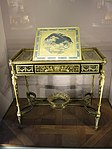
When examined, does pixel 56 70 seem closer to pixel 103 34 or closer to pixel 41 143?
pixel 41 143

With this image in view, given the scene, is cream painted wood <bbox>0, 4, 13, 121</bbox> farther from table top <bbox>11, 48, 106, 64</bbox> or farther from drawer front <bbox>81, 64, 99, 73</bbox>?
drawer front <bbox>81, 64, 99, 73</bbox>

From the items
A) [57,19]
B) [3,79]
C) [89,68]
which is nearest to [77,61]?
[89,68]

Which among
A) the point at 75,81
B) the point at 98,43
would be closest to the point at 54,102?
the point at 75,81

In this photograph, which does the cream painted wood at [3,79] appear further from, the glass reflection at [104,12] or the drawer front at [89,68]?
the glass reflection at [104,12]

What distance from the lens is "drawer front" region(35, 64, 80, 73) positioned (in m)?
1.66

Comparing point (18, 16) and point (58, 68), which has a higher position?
point (18, 16)

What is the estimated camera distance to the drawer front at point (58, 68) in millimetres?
1657

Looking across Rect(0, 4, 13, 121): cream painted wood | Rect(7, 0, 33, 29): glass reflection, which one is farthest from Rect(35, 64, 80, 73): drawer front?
Rect(7, 0, 33, 29): glass reflection

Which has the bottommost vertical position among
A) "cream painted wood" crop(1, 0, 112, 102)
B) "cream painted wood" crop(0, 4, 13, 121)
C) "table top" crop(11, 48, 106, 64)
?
"cream painted wood" crop(0, 4, 13, 121)

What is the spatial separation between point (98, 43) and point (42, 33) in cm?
80

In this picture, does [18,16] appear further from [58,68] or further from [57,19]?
[58,68]

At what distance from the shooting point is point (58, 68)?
1.67 metres

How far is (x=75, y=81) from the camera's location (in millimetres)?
2404

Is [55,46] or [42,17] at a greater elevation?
[42,17]
